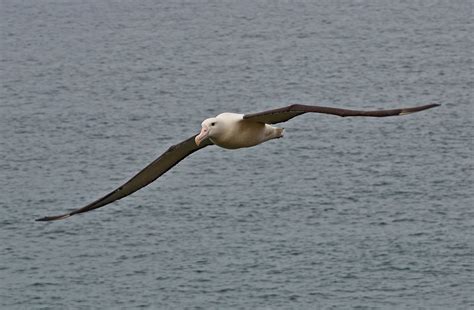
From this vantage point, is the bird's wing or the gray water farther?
the gray water

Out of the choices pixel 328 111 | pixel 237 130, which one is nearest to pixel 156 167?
pixel 237 130

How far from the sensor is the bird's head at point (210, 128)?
25592 mm

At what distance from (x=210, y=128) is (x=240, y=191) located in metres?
91.1

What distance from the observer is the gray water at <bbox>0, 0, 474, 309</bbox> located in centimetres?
9931

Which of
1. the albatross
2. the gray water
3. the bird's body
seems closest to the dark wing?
the albatross

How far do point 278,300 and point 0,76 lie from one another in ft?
292

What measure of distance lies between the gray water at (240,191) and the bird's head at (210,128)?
224 ft

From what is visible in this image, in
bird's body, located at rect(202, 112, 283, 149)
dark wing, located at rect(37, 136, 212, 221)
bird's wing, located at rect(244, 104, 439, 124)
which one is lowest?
dark wing, located at rect(37, 136, 212, 221)

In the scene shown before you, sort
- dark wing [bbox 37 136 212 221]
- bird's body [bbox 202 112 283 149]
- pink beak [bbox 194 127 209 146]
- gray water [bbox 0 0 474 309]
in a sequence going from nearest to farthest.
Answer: pink beak [bbox 194 127 209 146], bird's body [bbox 202 112 283 149], dark wing [bbox 37 136 212 221], gray water [bbox 0 0 474 309]

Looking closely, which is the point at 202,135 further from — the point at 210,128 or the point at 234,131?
the point at 234,131

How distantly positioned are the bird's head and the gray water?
224 feet

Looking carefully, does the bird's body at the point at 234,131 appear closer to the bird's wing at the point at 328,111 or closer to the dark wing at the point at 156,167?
the bird's wing at the point at 328,111

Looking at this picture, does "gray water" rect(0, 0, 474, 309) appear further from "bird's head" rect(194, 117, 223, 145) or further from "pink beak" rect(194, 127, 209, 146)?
"pink beak" rect(194, 127, 209, 146)

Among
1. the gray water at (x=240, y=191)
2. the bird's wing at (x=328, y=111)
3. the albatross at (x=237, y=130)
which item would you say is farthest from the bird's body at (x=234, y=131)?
the gray water at (x=240, y=191)
